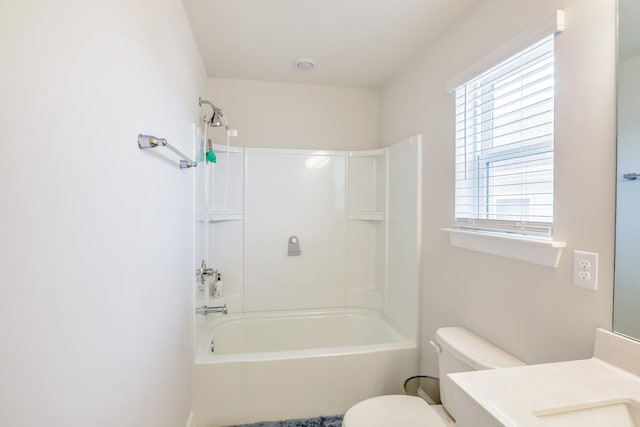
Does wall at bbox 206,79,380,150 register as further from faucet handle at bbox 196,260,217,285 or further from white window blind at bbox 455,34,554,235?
white window blind at bbox 455,34,554,235

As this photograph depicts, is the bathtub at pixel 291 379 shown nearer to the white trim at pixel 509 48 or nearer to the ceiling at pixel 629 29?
the white trim at pixel 509 48

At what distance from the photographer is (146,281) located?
117cm

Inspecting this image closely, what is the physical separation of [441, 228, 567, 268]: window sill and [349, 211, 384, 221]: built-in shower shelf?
1.00 metres

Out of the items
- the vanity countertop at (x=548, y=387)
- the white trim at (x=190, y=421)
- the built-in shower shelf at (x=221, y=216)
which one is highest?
the built-in shower shelf at (x=221, y=216)

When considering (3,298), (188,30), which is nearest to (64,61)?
(3,298)

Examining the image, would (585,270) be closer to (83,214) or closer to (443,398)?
(443,398)

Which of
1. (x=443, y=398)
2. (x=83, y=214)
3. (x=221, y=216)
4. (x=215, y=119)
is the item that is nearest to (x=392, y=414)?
(x=443, y=398)

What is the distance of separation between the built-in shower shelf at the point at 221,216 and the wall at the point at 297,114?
0.61 meters

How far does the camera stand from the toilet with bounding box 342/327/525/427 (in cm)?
140

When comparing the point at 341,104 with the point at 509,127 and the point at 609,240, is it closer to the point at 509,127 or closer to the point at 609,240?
the point at 509,127

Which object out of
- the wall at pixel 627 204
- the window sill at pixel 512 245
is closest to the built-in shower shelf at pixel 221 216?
the window sill at pixel 512 245

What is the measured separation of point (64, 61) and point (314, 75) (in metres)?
2.22

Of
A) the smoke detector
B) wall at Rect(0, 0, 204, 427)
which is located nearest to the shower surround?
the smoke detector

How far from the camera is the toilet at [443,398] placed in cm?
140
